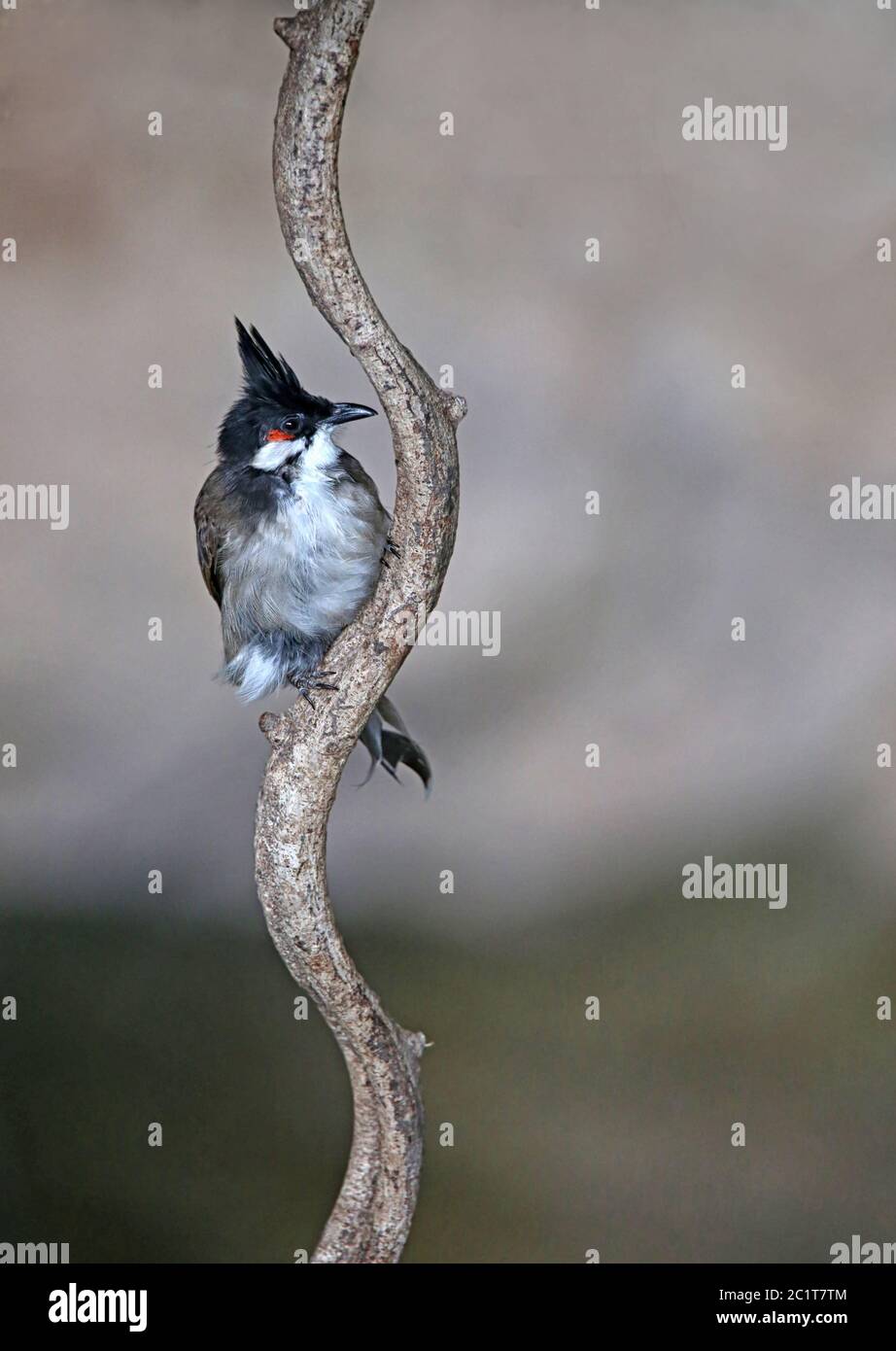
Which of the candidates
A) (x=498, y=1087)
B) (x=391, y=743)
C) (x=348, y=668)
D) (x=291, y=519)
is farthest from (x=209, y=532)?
(x=498, y=1087)

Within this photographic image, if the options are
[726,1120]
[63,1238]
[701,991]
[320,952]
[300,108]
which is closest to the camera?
[300,108]

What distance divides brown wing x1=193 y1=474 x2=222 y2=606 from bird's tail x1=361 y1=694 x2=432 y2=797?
1.49 ft

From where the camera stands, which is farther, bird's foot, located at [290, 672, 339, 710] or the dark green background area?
the dark green background area

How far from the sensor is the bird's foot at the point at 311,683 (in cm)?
280

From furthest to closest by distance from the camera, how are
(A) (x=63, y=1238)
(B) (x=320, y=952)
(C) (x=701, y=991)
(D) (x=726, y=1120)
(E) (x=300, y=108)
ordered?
1. (C) (x=701, y=991)
2. (D) (x=726, y=1120)
3. (A) (x=63, y=1238)
4. (B) (x=320, y=952)
5. (E) (x=300, y=108)

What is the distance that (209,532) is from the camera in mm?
3084

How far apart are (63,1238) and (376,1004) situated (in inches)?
77.0

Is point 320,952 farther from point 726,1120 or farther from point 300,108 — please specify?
point 726,1120

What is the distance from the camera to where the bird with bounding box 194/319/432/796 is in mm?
2896

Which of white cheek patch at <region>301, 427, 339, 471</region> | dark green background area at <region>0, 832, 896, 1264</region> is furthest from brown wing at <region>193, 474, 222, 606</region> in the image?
dark green background area at <region>0, 832, 896, 1264</region>

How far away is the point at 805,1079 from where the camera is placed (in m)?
4.74

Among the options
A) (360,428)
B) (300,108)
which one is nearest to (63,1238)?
(360,428)

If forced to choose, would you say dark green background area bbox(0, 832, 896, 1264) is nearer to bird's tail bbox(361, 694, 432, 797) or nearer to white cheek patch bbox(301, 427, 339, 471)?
bird's tail bbox(361, 694, 432, 797)

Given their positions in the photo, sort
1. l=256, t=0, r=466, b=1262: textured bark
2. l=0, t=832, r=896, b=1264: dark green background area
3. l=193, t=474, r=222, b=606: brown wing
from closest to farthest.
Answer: l=256, t=0, r=466, b=1262: textured bark, l=193, t=474, r=222, b=606: brown wing, l=0, t=832, r=896, b=1264: dark green background area
